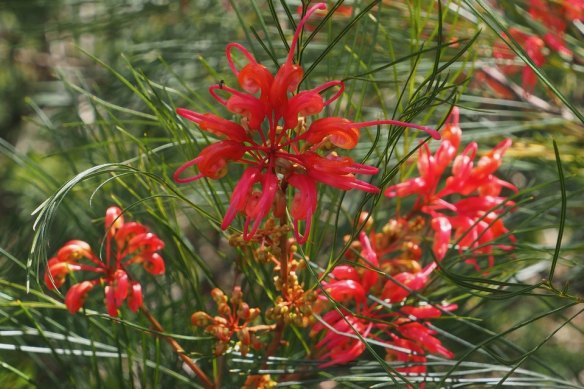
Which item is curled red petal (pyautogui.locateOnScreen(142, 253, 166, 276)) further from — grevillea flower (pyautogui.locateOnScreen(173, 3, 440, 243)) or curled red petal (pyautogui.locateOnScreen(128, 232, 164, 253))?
grevillea flower (pyautogui.locateOnScreen(173, 3, 440, 243))

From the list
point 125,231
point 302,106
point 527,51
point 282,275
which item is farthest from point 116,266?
point 527,51

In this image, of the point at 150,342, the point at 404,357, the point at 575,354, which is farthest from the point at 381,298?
the point at 575,354

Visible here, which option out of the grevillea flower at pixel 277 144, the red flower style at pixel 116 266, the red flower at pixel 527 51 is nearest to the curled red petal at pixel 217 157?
the grevillea flower at pixel 277 144

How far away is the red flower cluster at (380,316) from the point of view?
0.72m

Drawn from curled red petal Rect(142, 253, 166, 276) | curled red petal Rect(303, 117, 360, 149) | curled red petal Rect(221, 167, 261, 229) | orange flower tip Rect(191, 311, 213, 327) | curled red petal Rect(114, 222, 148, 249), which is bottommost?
orange flower tip Rect(191, 311, 213, 327)

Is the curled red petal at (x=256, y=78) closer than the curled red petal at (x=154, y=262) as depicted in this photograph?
Yes

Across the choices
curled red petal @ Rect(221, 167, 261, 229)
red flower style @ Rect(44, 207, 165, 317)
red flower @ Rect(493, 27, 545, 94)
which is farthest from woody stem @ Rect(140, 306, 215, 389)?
red flower @ Rect(493, 27, 545, 94)

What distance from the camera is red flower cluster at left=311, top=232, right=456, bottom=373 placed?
72 centimetres

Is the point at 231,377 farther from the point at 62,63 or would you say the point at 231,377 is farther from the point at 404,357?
the point at 62,63

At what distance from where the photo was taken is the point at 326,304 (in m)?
0.73

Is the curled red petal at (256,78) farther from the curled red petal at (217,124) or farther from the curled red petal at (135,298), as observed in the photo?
the curled red petal at (135,298)

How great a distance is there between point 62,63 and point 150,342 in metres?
1.21

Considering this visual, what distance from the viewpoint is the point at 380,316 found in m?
0.76

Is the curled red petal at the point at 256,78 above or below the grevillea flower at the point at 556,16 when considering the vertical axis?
above
